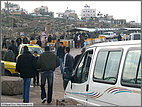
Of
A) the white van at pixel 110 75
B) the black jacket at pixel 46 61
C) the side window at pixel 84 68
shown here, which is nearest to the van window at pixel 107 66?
the white van at pixel 110 75

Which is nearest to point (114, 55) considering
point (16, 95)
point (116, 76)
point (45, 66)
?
point (116, 76)

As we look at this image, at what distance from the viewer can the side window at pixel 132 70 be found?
5.58 meters

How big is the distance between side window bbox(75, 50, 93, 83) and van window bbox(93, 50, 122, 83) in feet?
1.73

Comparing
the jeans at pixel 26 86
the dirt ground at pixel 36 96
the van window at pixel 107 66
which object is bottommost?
the dirt ground at pixel 36 96

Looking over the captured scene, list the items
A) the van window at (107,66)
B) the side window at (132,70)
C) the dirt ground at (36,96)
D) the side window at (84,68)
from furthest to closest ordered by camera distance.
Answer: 1. the dirt ground at (36,96)
2. the side window at (84,68)
3. the van window at (107,66)
4. the side window at (132,70)

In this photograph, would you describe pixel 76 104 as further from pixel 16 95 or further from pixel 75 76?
pixel 16 95

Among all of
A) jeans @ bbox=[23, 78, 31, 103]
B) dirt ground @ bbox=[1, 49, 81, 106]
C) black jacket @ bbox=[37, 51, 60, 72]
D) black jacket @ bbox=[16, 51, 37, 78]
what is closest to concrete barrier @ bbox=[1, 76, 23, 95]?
dirt ground @ bbox=[1, 49, 81, 106]

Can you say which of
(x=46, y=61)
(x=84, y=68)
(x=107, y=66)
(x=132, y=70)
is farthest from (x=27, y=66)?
(x=132, y=70)

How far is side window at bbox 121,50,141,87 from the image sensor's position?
5576mm

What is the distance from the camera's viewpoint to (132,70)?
18.8ft

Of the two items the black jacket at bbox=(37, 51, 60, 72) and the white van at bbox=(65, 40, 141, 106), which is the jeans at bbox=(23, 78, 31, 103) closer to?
the black jacket at bbox=(37, 51, 60, 72)

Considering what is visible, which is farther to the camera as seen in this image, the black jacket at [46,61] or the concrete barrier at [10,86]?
the concrete barrier at [10,86]

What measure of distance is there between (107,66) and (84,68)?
3.72 feet

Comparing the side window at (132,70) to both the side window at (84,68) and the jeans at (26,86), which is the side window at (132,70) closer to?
the side window at (84,68)
